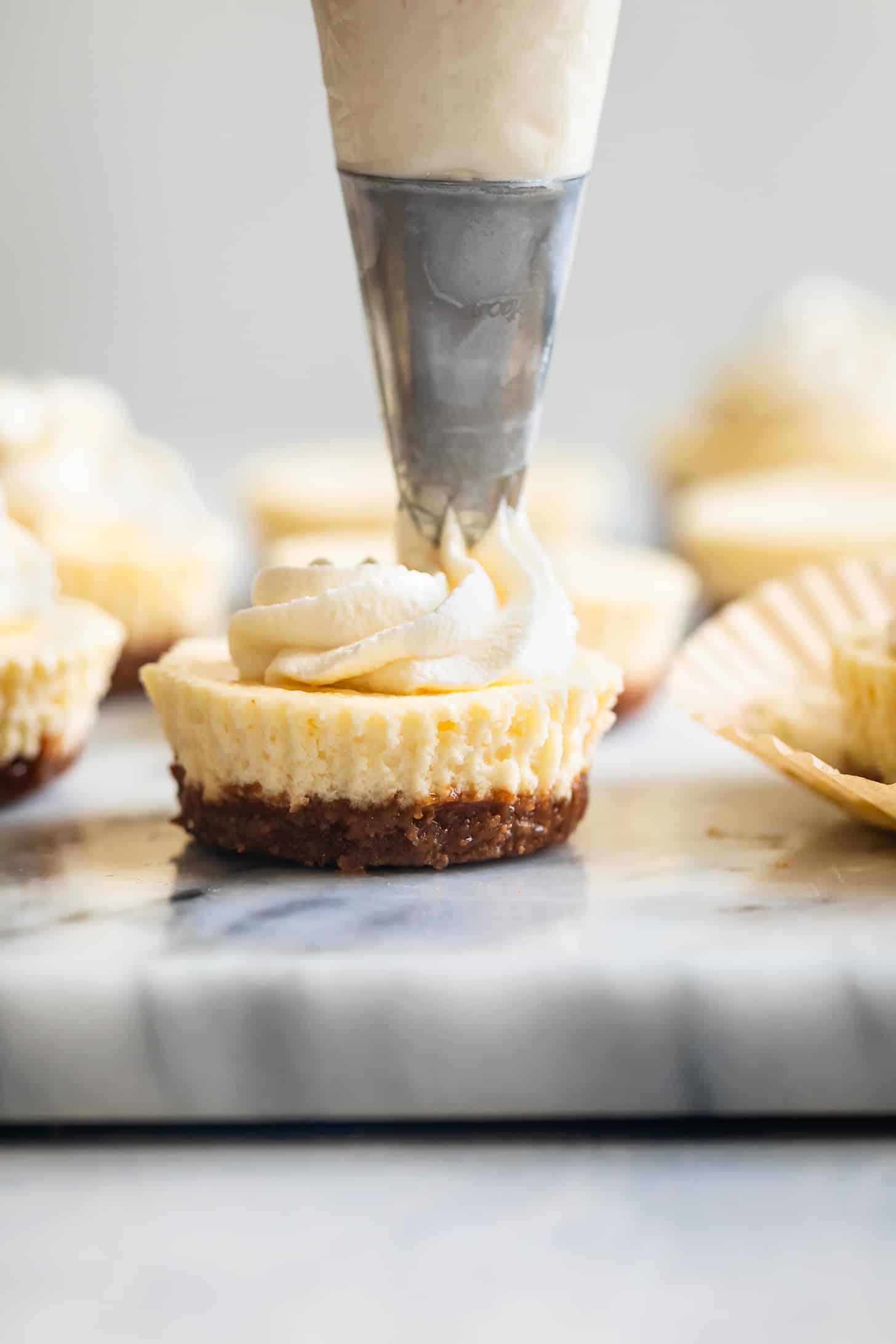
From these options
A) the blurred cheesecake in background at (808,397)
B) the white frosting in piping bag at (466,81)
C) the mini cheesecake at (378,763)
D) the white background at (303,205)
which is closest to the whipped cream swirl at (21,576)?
the mini cheesecake at (378,763)

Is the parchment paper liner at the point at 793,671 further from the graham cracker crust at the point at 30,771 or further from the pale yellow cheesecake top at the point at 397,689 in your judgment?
the graham cracker crust at the point at 30,771

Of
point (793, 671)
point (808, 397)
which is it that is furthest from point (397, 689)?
point (808, 397)

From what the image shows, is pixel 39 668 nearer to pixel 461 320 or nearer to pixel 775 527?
pixel 461 320

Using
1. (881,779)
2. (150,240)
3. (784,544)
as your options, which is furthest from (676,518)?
(150,240)

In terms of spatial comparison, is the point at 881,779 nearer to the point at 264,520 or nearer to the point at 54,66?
the point at 264,520

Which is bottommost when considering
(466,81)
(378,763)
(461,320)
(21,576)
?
(378,763)

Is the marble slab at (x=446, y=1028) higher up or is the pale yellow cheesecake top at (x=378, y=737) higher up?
the pale yellow cheesecake top at (x=378, y=737)

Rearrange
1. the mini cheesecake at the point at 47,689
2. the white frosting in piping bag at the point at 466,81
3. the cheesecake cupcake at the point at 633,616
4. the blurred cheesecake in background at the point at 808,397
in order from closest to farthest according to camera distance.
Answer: the white frosting in piping bag at the point at 466,81 → the mini cheesecake at the point at 47,689 → the cheesecake cupcake at the point at 633,616 → the blurred cheesecake in background at the point at 808,397
